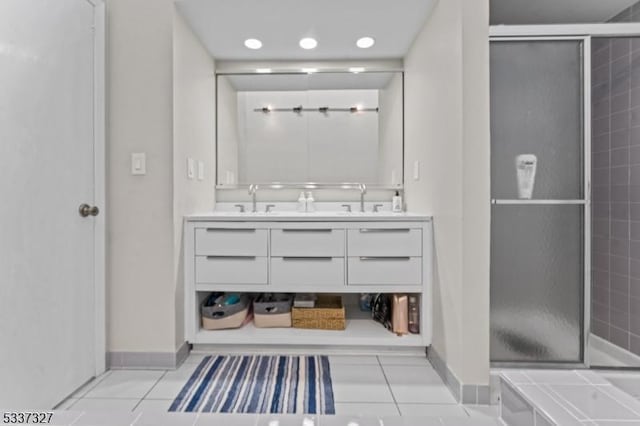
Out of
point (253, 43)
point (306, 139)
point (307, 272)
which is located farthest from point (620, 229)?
point (253, 43)

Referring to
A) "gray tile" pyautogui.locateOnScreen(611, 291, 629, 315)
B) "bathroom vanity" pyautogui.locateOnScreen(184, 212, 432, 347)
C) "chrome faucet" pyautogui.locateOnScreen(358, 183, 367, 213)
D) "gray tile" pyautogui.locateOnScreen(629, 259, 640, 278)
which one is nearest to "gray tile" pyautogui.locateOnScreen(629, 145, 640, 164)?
"gray tile" pyautogui.locateOnScreen(629, 259, 640, 278)

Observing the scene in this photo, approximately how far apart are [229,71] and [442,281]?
2.10m

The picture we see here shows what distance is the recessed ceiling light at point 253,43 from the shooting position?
2.57 metres

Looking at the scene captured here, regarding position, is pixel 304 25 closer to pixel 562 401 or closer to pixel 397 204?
pixel 397 204

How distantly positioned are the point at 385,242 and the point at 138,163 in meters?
1.44

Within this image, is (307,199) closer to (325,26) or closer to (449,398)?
(325,26)

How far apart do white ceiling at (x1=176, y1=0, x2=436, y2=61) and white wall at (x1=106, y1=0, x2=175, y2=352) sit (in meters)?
0.29

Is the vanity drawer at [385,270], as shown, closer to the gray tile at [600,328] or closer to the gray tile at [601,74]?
the gray tile at [600,328]

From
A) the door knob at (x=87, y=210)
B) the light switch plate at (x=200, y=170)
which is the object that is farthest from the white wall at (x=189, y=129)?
the door knob at (x=87, y=210)

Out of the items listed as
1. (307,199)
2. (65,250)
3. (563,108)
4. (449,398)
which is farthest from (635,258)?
(65,250)

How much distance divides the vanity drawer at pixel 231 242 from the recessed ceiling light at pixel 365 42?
4.66ft

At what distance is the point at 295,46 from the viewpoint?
2.68 meters

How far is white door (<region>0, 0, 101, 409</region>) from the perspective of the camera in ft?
4.91

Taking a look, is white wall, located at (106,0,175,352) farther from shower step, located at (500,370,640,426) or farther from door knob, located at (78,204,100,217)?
shower step, located at (500,370,640,426)
